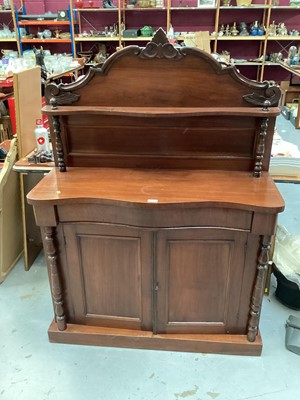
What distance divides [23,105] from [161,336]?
1483 millimetres

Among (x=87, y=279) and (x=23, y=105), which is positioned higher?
(x=23, y=105)

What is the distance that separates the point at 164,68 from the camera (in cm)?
151

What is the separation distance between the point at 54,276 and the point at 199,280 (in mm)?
649

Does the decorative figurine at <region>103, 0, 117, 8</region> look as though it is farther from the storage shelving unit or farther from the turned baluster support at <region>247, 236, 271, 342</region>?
the turned baluster support at <region>247, 236, 271, 342</region>

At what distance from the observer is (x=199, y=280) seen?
1629mm

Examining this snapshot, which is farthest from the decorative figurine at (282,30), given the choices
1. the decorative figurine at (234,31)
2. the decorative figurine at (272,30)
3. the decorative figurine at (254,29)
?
the decorative figurine at (234,31)

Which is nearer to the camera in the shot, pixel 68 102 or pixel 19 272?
pixel 68 102

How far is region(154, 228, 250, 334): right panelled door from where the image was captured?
1.53 meters

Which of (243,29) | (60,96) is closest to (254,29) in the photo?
(243,29)

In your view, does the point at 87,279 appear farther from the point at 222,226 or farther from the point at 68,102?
the point at 68,102

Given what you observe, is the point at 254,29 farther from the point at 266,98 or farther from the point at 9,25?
the point at 266,98

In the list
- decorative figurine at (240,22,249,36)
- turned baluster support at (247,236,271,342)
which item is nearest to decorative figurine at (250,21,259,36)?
decorative figurine at (240,22,249,36)

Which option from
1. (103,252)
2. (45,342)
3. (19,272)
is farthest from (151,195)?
(19,272)

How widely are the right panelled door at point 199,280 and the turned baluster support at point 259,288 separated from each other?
5 centimetres
